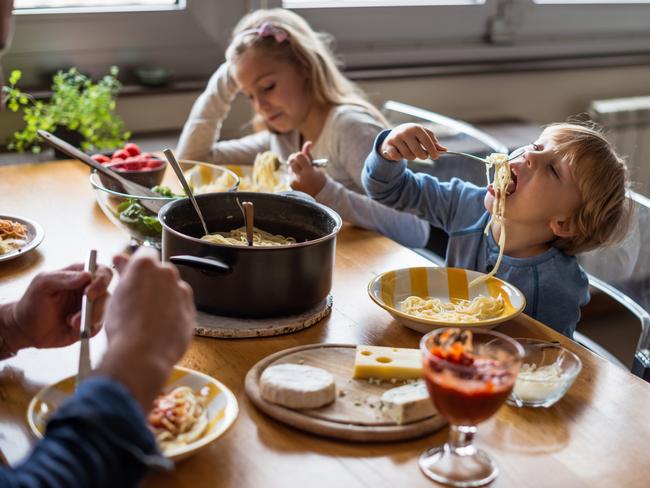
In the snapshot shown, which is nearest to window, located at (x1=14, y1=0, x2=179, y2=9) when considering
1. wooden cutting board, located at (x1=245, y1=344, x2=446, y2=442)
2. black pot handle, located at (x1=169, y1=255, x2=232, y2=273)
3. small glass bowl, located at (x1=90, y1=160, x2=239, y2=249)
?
small glass bowl, located at (x1=90, y1=160, x2=239, y2=249)

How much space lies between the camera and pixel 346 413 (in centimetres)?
121

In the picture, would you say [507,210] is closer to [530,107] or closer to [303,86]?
[303,86]

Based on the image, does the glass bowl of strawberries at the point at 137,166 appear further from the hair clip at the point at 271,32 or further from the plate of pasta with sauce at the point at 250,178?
the hair clip at the point at 271,32

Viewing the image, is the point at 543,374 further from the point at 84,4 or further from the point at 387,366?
the point at 84,4

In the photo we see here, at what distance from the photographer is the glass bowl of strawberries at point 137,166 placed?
210cm

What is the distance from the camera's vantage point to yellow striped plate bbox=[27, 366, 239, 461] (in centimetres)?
109

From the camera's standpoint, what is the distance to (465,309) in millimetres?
1597

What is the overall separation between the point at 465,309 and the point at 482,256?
0.42m

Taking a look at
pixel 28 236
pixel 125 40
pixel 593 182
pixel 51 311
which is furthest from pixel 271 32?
pixel 51 311

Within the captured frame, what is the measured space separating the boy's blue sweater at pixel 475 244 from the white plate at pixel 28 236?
74 centimetres

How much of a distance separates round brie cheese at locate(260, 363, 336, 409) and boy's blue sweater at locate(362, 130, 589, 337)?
0.74 m

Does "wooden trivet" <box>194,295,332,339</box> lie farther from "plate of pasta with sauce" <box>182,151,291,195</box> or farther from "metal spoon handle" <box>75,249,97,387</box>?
"plate of pasta with sauce" <box>182,151,291,195</box>

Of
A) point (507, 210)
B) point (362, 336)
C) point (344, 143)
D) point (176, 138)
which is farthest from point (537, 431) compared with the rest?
point (176, 138)

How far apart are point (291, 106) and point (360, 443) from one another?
1.52 meters
